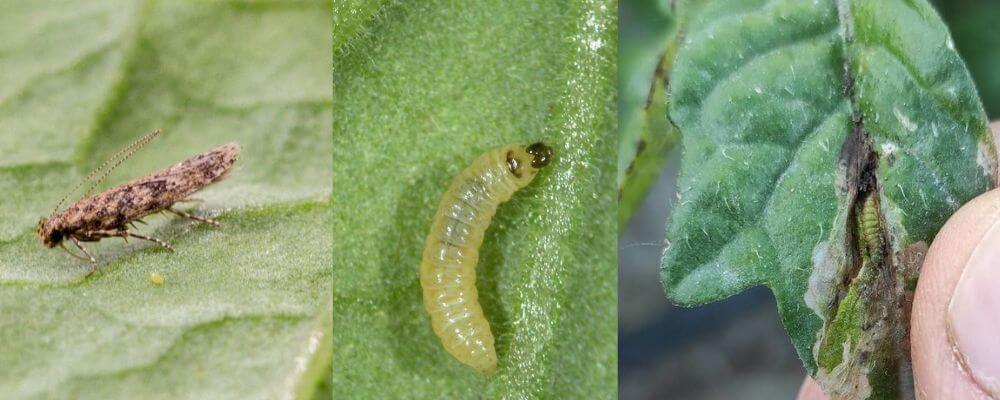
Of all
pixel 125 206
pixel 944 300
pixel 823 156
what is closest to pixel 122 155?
pixel 125 206

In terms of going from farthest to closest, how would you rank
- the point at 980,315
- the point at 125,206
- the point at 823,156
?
the point at 125,206 < the point at 823,156 < the point at 980,315

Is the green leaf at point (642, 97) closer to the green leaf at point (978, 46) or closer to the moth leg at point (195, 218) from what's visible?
the green leaf at point (978, 46)

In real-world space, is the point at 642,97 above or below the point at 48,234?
above

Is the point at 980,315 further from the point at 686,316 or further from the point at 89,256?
the point at 89,256

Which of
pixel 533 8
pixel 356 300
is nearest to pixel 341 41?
pixel 533 8

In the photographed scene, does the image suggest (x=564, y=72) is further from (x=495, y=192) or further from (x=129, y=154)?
(x=129, y=154)

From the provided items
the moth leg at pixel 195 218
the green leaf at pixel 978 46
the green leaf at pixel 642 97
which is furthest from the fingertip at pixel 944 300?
the moth leg at pixel 195 218

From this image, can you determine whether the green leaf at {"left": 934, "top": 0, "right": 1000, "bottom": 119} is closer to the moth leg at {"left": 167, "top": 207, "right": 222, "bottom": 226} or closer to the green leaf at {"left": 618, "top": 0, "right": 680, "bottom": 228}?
the green leaf at {"left": 618, "top": 0, "right": 680, "bottom": 228}

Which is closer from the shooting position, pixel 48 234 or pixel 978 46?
pixel 978 46
